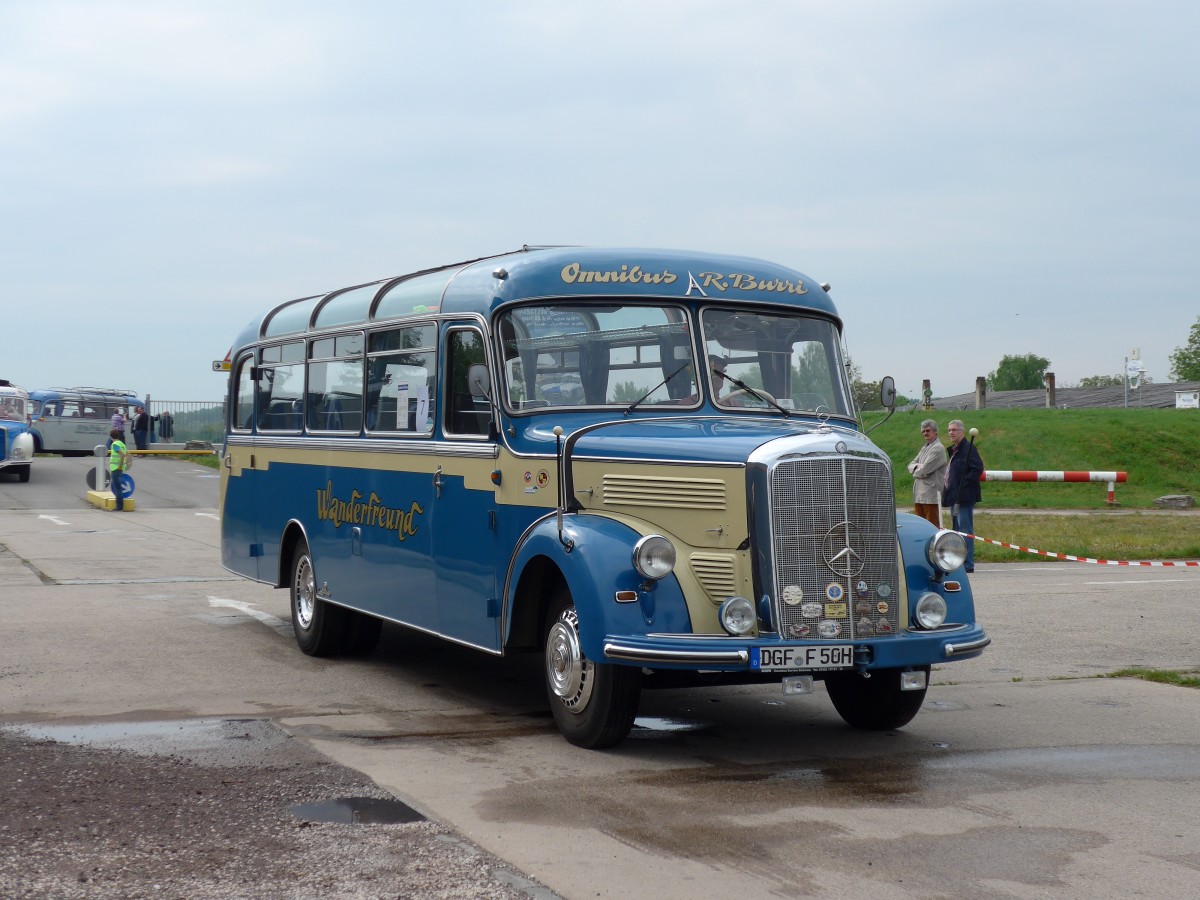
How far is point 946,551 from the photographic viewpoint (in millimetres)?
7836

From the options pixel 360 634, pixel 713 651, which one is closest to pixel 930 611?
pixel 713 651

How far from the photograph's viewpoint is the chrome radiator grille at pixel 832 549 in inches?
284

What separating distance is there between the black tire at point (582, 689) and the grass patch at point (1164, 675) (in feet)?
14.9

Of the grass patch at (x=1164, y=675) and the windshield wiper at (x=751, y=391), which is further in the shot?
the grass patch at (x=1164, y=675)

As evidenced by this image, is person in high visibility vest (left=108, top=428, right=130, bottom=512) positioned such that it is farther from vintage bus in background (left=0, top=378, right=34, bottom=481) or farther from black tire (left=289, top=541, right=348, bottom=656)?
black tire (left=289, top=541, right=348, bottom=656)

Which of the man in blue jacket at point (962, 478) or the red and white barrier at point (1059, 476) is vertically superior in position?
the man in blue jacket at point (962, 478)

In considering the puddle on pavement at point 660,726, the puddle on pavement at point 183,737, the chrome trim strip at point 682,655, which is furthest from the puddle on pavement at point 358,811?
the puddle on pavement at point 660,726

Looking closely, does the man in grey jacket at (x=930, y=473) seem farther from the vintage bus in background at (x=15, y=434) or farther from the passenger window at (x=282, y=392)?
the vintage bus in background at (x=15, y=434)

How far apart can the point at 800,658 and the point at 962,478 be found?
11665 mm

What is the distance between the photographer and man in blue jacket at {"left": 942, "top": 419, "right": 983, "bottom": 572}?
1814cm

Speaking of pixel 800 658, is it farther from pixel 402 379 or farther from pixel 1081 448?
pixel 1081 448

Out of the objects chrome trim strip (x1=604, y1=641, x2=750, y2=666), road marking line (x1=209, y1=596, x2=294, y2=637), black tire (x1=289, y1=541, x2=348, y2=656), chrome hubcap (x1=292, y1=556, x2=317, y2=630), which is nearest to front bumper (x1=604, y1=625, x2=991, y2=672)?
chrome trim strip (x1=604, y1=641, x2=750, y2=666)

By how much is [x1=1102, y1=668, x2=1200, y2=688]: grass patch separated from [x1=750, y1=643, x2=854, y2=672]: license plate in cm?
396

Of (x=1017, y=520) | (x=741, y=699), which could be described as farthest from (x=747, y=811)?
(x=1017, y=520)
